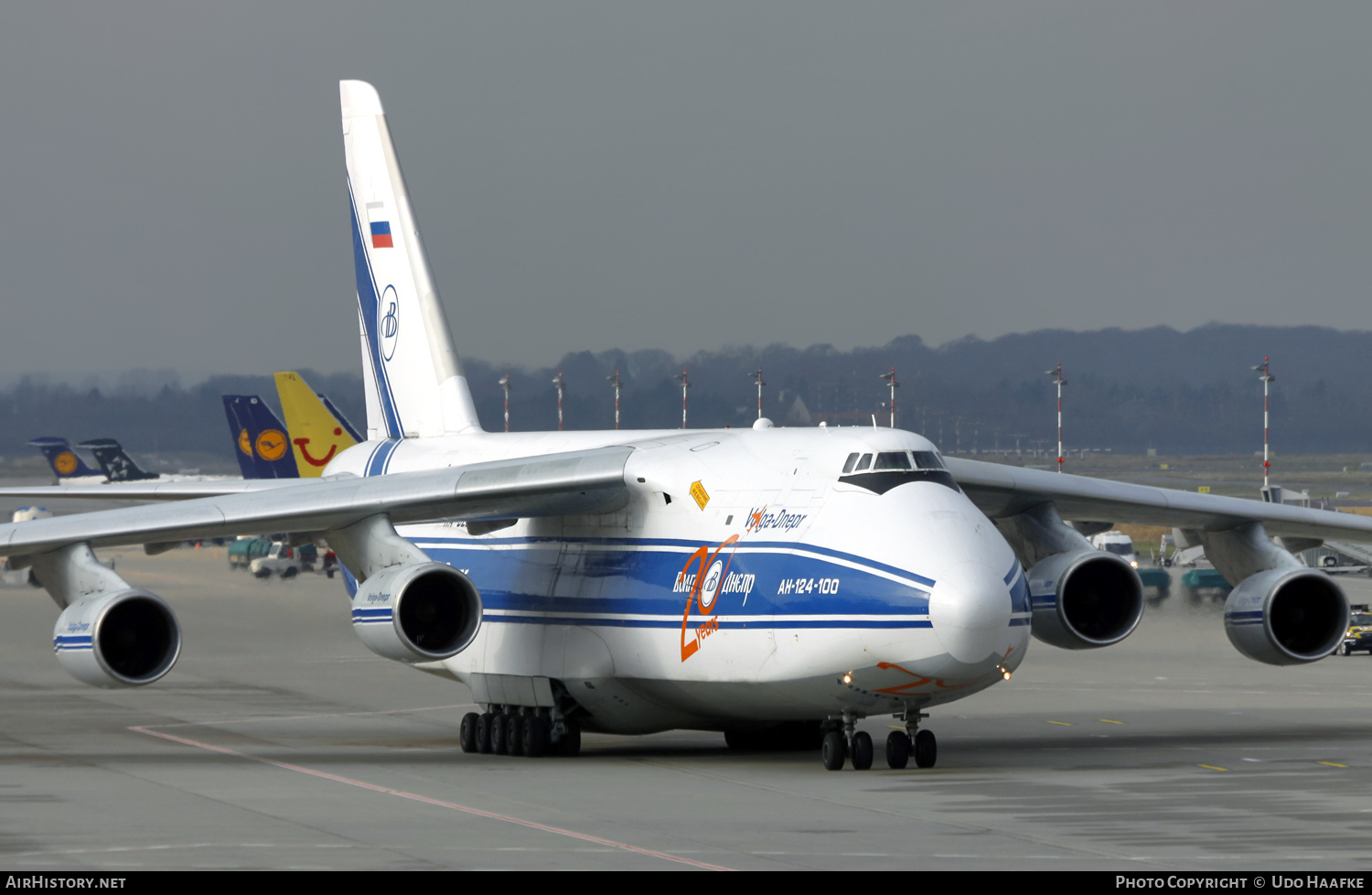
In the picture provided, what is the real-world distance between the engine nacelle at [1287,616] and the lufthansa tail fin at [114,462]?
5936cm

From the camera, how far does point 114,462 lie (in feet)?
247

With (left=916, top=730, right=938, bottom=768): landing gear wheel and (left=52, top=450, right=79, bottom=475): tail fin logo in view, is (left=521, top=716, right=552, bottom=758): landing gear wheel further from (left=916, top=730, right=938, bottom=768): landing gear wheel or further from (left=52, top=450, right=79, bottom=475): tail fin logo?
(left=52, top=450, right=79, bottom=475): tail fin logo

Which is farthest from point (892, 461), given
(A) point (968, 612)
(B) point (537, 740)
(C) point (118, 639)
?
(C) point (118, 639)

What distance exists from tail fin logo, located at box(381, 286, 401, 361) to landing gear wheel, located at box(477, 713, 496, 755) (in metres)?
6.37

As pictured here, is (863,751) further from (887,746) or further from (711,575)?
(711,575)

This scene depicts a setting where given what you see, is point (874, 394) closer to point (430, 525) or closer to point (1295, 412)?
point (430, 525)

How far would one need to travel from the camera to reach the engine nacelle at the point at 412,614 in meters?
17.9

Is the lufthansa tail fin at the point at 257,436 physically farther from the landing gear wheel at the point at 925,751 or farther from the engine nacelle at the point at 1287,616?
the landing gear wheel at the point at 925,751

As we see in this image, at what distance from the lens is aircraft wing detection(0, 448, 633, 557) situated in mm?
18750

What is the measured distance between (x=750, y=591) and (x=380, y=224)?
1017 cm

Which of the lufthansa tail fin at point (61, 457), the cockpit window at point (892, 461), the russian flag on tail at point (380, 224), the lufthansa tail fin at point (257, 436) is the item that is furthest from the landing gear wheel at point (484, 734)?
the lufthansa tail fin at point (61, 457)

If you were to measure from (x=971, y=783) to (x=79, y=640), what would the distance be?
27.7 feet

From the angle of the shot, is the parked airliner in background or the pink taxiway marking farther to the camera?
the parked airliner in background

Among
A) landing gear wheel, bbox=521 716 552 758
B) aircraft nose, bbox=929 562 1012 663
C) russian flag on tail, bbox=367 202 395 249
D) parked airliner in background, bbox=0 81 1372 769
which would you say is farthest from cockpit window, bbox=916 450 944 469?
russian flag on tail, bbox=367 202 395 249
